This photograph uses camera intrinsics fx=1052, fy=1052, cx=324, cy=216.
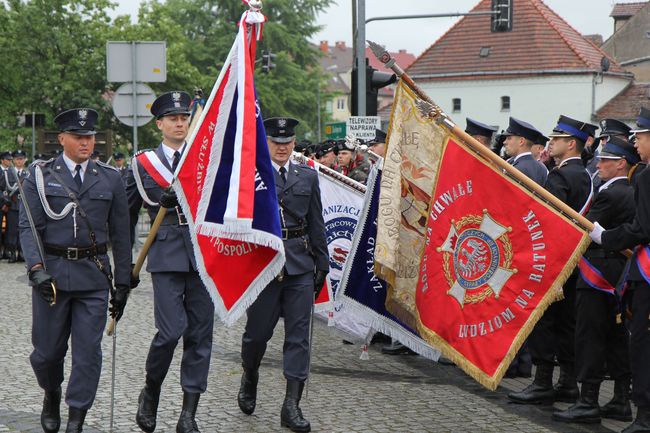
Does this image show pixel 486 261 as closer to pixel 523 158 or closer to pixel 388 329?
pixel 388 329

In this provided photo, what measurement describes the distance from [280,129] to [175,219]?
3.44ft

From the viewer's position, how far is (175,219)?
22.4ft

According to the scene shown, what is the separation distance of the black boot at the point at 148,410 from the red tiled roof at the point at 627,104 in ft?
170

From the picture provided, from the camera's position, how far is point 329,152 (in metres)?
14.1

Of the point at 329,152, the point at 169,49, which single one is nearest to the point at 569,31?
the point at 169,49

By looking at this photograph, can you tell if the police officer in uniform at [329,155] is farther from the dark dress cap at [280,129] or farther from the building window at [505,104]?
the building window at [505,104]

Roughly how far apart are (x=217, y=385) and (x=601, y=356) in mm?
2981

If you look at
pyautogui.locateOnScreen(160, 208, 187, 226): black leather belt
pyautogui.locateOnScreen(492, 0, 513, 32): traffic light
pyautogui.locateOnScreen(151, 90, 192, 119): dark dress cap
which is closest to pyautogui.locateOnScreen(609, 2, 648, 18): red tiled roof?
pyautogui.locateOnScreen(492, 0, 513, 32): traffic light

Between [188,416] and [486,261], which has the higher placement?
[486,261]

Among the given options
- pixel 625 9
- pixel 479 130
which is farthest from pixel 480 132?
pixel 625 9

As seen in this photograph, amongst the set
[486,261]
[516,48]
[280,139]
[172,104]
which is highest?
[516,48]

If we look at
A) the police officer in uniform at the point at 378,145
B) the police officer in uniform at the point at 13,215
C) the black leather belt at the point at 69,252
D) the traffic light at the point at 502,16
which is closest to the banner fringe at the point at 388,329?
the black leather belt at the point at 69,252

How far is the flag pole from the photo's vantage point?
679cm

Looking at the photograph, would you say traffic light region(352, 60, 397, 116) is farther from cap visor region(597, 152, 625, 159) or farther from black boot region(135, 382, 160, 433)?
black boot region(135, 382, 160, 433)
